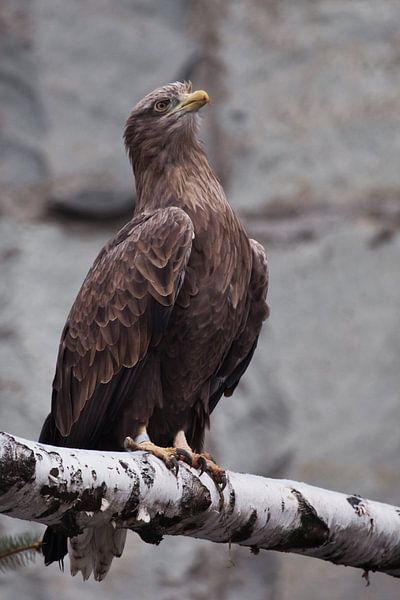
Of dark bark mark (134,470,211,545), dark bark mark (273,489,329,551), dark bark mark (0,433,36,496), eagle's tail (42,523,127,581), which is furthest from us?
eagle's tail (42,523,127,581)

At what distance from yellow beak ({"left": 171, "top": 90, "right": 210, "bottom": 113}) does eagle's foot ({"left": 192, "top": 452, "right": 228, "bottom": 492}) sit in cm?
124

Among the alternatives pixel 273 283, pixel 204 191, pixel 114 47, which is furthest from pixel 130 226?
pixel 114 47

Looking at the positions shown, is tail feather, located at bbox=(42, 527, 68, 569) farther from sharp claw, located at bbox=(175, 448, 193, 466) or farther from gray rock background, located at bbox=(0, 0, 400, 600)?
gray rock background, located at bbox=(0, 0, 400, 600)

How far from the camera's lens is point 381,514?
355 centimetres

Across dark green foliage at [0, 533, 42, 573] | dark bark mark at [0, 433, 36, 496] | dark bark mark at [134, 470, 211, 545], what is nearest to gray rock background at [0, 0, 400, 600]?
dark bark mark at [134, 470, 211, 545]

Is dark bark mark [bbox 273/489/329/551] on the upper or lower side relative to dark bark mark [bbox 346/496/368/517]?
lower

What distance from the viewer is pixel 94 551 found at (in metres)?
3.85

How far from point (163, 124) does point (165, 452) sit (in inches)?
51.0

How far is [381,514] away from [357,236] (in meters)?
1.68

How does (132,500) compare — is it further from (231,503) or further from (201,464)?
(201,464)

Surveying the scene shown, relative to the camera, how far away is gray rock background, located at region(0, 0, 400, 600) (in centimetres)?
480

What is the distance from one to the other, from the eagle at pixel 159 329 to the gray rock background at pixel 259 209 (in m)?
0.76

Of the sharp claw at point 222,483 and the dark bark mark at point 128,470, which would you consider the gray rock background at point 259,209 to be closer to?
the sharp claw at point 222,483

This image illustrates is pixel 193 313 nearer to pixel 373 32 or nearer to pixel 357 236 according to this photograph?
pixel 357 236
